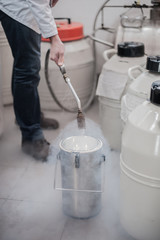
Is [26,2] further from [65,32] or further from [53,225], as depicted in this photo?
[53,225]

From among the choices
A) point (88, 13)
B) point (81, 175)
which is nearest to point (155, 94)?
point (81, 175)

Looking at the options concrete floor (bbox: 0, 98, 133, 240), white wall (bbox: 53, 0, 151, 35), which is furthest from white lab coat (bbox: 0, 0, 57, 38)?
white wall (bbox: 53, 0, 151, 35)

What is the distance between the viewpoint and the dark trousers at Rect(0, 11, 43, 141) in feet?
4.66

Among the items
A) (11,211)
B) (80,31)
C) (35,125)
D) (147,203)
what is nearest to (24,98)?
(35,125)

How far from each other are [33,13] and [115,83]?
53 cm

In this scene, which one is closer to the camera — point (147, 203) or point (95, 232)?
point (147, 203)

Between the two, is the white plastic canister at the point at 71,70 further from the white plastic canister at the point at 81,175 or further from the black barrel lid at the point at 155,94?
the black barrel lid at the point at 155,94

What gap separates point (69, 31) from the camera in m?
1.98

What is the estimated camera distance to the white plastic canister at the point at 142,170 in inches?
36.2

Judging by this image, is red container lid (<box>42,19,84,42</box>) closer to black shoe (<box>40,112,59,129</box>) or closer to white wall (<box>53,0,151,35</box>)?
white wall (<box>53,0,151,35</box>)

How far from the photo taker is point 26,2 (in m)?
1.32

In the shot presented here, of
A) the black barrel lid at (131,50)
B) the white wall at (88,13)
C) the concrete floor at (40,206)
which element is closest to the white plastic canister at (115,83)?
the black barrel lid at (131,50)

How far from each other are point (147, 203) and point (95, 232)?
11.0 inches

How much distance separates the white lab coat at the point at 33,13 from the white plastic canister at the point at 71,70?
0.60m
